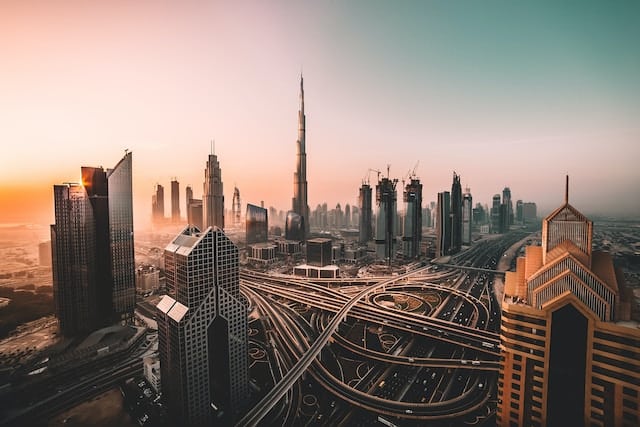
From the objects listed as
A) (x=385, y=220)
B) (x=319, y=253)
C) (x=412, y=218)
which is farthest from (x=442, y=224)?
(x=319, y=253)

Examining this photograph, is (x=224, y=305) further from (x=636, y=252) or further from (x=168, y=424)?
(x=636, y=252)

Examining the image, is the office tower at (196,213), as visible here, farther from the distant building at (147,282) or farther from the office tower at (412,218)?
the office tower at (412,218)

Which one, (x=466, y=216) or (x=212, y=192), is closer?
(x=212, y=192)

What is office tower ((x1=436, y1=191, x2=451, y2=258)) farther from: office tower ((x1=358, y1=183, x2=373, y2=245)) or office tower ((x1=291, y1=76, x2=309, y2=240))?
office tower ((x1=291, y1=76, x2=309, y2=240))

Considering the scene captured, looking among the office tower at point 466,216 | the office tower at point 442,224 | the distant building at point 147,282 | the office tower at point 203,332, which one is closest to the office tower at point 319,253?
the office tower at point 442,224

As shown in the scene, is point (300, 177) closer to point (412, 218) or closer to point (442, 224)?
point (412, 218)

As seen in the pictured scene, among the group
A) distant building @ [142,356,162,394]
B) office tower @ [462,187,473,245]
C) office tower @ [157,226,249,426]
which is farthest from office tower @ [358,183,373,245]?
office tower @ [157,226,249,426]

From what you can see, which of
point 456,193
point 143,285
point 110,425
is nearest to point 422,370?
point 110,425
